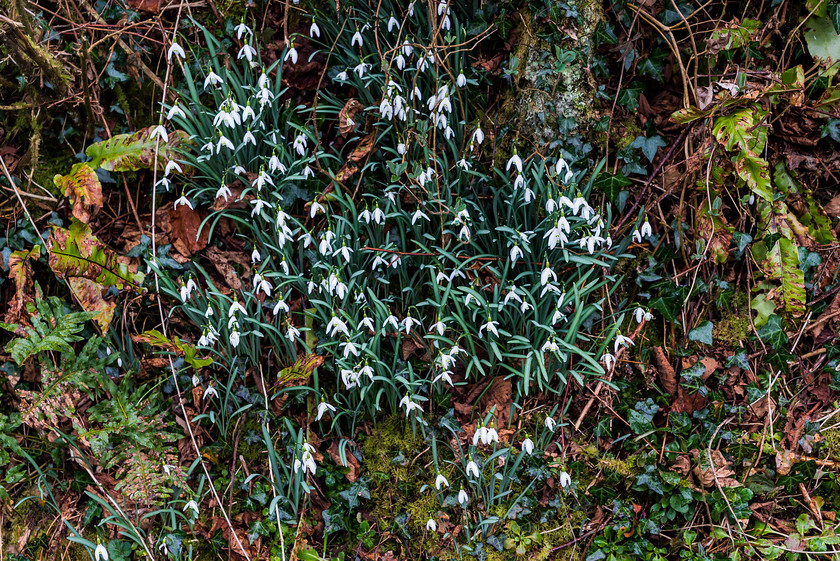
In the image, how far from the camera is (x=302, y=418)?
270cm

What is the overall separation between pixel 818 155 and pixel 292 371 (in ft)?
8.56

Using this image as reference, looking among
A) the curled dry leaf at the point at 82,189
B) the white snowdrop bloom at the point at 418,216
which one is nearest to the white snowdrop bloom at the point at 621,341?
the white snowdrop bloom at the point at 418,216

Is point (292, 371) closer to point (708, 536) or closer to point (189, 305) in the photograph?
point (189, 305)

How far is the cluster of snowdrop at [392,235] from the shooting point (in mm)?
2520

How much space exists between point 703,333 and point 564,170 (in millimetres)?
946

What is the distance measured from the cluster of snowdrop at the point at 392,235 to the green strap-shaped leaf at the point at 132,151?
0.10m

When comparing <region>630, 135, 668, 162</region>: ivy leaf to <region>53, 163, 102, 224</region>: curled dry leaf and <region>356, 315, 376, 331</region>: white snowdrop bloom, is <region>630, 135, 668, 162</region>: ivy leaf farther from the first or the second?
<region>53, 163, 102, 224</region>: curled dry leaf

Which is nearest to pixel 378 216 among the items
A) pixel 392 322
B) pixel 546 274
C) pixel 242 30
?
pixel 392 322

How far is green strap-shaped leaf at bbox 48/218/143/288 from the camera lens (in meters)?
2.60

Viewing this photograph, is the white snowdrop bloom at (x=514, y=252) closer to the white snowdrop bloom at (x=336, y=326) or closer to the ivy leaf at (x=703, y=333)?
the white snowdrop bloom at (x=336, y=326)

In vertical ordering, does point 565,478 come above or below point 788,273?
below

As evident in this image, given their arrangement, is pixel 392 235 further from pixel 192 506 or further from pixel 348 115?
pixel 192 506

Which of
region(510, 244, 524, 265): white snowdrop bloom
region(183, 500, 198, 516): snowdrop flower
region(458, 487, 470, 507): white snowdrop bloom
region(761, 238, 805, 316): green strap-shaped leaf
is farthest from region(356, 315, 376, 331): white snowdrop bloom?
region(761, 238, 805, 316): green strap-shaped leaf

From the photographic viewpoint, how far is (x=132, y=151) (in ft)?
9.18
